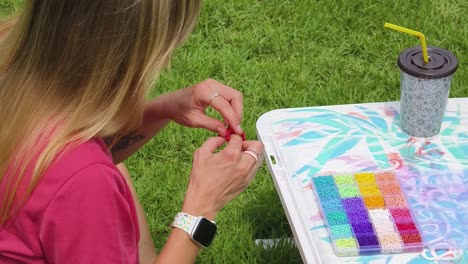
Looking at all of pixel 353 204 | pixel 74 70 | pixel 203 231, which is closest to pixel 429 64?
pixel 353 204

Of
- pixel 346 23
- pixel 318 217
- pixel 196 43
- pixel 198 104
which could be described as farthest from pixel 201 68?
pixel 318 217

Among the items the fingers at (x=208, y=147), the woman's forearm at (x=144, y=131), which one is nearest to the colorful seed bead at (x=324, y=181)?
the fingers at (x=208, y=147)

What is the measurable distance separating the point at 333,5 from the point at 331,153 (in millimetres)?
1446

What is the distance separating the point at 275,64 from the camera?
9.30ft

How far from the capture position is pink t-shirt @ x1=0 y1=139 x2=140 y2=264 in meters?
1.27

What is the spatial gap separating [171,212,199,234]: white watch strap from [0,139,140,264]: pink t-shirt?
113mm

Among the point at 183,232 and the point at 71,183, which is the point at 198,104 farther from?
the point at 71,183

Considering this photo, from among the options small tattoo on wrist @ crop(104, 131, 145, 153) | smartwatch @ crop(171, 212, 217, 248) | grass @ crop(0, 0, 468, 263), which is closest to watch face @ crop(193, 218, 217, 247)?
smartwatch @ crop(171, 212, 217, 248)

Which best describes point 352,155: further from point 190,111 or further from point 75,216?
point 75,216

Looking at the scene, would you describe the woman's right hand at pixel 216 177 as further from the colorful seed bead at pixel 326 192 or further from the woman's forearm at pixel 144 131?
the woman's forearm at pixel 144 131

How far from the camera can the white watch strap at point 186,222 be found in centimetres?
142

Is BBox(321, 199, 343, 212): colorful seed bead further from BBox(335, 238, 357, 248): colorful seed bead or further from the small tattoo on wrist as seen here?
the small tattoo on wrist

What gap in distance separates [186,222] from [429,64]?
641 mm

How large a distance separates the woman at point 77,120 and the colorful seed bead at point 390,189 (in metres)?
0.39
